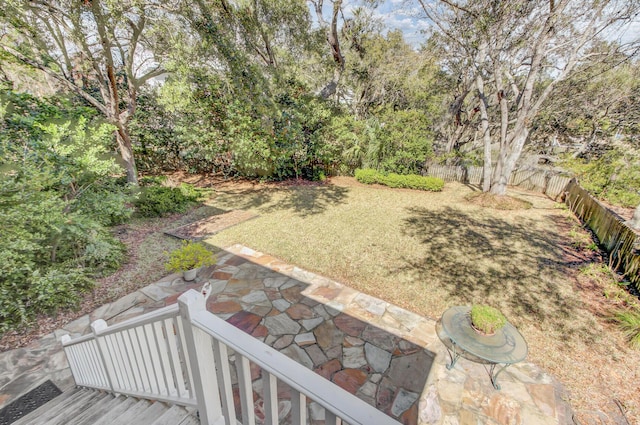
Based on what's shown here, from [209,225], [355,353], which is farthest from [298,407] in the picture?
[209,225]

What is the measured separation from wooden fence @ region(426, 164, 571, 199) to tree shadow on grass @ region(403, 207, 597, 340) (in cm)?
403

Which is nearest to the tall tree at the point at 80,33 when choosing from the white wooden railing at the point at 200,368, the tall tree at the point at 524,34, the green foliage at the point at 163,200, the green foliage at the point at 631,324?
the green foliage at the point at 163,200

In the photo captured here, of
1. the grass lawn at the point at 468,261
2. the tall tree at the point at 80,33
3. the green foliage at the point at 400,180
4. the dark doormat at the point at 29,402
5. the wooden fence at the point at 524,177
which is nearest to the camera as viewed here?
the dark doormat at the point at 29,402

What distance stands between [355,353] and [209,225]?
5.22 metres

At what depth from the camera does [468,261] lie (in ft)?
17.6

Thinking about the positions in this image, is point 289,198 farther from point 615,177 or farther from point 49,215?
point 615,177

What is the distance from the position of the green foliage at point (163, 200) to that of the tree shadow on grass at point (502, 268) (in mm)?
6635

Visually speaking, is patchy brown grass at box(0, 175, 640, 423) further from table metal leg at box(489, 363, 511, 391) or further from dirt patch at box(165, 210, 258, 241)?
table metal leg at box(489, 363, 511, 391)

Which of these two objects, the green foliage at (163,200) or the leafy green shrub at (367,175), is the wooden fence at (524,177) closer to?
the leafy green shrub at (367,175)

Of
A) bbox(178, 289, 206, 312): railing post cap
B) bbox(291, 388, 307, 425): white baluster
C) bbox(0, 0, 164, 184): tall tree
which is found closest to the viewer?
bbox(291, 388, 307, 425): white baluster

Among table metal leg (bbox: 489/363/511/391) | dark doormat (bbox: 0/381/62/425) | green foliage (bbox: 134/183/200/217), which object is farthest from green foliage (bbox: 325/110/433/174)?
dark doormat (bbox: 0/381/62/425)

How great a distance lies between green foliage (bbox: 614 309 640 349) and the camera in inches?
131

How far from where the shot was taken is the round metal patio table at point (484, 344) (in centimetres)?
264

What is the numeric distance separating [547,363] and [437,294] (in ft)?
4.91
